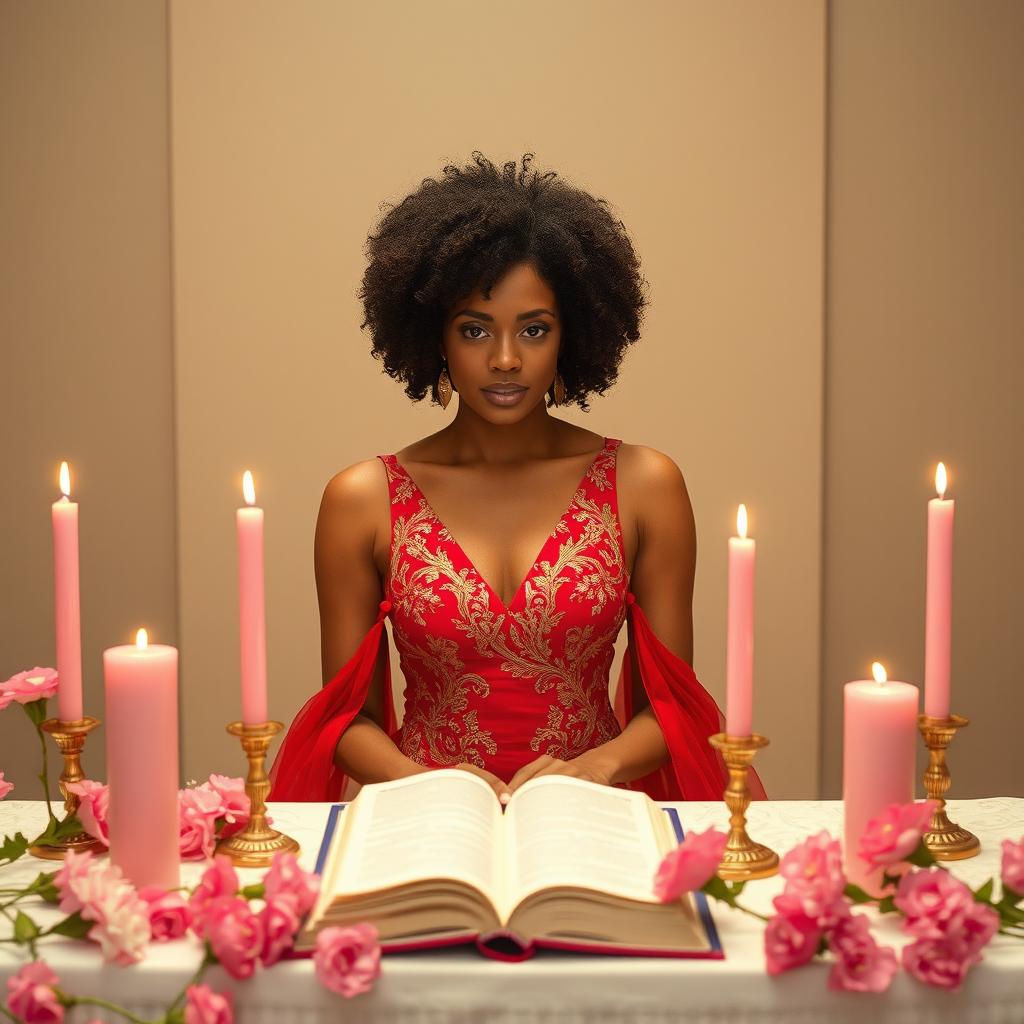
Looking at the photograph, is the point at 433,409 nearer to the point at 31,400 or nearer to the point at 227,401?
the point at 227,401

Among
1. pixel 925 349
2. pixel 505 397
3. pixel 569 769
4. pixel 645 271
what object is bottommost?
pixel 569 769

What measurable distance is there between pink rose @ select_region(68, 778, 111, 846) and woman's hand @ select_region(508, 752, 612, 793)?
517 mm

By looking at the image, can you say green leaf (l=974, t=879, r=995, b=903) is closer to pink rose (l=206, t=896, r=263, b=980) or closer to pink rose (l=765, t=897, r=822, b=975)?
pink rose (l=765, t=897, r=822, b=975)

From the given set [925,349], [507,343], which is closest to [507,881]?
[507,343]

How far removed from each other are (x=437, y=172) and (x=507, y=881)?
89.2 inches

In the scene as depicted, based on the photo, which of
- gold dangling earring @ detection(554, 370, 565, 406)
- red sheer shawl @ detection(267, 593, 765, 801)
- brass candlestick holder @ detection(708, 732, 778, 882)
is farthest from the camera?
gold dangling earring @ detection(554, 370, 565, 406)

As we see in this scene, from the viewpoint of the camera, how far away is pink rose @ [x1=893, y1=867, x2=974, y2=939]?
1.10 meters

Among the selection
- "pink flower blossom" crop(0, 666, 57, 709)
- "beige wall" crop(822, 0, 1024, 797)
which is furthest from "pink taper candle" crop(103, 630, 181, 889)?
"beige wall" crop(822, 0, 1024, 797)

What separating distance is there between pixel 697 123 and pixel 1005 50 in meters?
0.76

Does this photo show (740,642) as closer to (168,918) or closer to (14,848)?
(168,918)

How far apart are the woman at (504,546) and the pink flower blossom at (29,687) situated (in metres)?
0.67

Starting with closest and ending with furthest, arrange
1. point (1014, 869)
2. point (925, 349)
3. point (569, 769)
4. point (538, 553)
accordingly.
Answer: point (1014, 869)
point (569, 769)
point (538, 553)
point (925, 349)

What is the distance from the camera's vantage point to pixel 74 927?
3.82 feet

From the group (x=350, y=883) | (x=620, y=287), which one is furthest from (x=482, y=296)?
(x=350, y=883)
